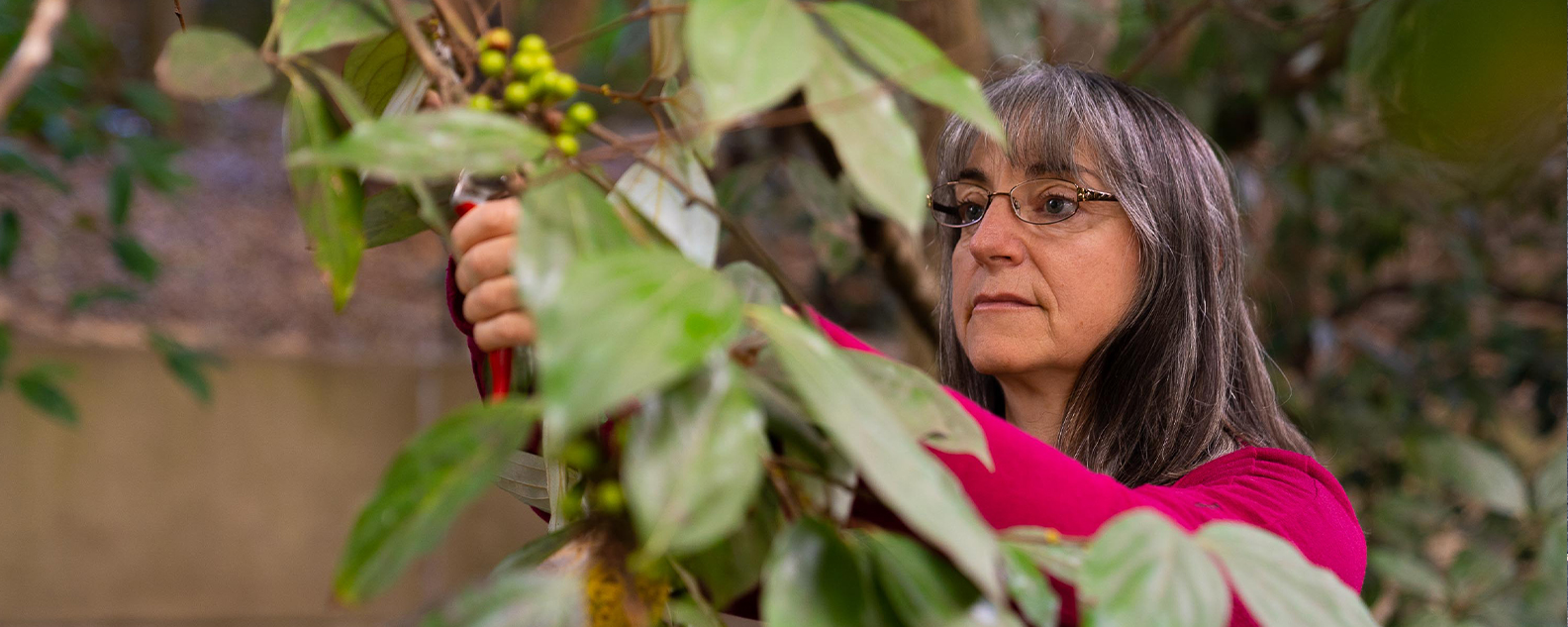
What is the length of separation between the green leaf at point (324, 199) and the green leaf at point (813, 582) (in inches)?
7.9

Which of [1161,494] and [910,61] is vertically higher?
[910,61]

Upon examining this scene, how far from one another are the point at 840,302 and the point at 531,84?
2.09 meters

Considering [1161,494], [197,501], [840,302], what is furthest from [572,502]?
[197,501]

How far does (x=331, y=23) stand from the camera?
0.51 metres

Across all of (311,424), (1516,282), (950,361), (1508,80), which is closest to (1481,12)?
(1508,80)

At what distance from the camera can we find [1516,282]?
241cm

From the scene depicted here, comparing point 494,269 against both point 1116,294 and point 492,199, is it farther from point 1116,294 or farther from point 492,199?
point 1116,294

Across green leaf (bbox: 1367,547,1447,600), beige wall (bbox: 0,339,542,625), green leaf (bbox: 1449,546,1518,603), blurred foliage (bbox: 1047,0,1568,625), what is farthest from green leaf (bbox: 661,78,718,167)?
beige wall (bbox: 0,339,542,625)

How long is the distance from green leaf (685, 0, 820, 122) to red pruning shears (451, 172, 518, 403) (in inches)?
A: 5.8

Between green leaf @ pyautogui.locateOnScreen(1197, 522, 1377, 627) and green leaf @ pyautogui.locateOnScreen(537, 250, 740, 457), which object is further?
green leaf @ pyautogui.locateOnScreen(1197, 522, 1377, 627)

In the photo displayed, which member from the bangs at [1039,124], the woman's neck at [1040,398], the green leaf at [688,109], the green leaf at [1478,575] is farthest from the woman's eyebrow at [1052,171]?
the green leaf at [1478,575]

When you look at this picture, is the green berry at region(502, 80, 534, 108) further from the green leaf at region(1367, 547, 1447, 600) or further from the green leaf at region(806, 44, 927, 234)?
the green leaf at region(1367, 547, 1447, 600)

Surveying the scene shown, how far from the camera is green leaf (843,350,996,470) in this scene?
47 cm

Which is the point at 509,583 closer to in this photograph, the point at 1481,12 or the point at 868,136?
the point at 868,136
